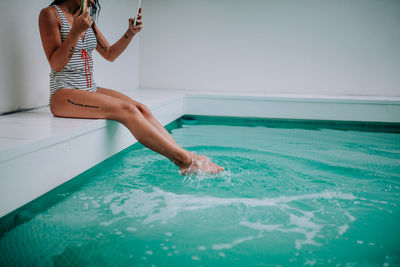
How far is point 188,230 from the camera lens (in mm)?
1695

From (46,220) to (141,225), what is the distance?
0.47 metres

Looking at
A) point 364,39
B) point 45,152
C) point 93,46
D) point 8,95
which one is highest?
point 364,39

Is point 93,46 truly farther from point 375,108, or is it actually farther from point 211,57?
point 375,108

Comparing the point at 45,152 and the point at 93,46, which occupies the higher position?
the point at 93,46

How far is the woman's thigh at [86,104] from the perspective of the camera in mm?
2371

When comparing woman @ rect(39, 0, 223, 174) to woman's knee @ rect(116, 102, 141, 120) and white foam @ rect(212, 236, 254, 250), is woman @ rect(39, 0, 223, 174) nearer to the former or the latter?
woman's knee @ rect(116, 102, 141, 120)

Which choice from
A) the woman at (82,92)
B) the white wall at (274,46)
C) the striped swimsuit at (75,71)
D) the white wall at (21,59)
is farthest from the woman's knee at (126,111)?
the white wall at (274,46)

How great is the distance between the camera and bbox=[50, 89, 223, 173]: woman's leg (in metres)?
2.27

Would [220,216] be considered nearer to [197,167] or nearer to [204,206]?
[204,206]

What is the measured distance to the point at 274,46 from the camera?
16.9ft

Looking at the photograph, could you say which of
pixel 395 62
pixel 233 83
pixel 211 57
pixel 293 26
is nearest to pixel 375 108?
pixel 395 62

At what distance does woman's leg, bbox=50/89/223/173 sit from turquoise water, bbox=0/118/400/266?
0.13 metres

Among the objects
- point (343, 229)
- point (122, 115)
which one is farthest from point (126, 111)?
point (343, 229)

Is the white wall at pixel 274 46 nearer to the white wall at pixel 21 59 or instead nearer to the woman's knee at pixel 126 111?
the white wall at pixel 21 59
